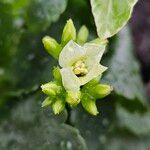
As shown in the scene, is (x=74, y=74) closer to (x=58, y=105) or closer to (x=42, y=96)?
(x=58, y=105)

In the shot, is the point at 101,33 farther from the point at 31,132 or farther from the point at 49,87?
the point at 31,132

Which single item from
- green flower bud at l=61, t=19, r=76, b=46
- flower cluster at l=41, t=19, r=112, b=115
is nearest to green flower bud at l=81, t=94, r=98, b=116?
flower cluster at l=41, t=19, r=112, b=115

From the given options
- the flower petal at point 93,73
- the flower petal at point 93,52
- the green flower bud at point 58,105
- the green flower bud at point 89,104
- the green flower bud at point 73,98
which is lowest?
the green flower bud at point 89,104

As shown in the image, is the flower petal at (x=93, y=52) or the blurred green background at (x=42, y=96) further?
the blurred green background at (x=42, y=96)

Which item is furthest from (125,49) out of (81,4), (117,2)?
(117,2)

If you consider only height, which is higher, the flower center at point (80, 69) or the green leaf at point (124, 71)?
the flower center at point (80, 69)

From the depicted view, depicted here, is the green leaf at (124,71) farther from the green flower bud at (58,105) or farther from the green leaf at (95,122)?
the green flower bud at (58,105)

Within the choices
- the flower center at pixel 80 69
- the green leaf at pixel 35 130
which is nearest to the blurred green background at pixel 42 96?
the green leaf at pixel 35 130
